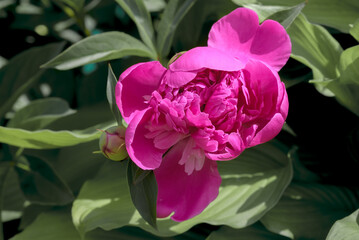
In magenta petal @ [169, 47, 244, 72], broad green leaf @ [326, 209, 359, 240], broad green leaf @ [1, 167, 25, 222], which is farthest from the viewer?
broad green leaf @ [1, 167, 25, 222]

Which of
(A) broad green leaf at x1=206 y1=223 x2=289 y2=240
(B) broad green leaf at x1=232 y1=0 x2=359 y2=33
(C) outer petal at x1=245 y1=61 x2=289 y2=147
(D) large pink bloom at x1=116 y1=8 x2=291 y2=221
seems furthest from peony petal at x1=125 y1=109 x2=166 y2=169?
(B) broad green leaf at x1=232 y1=0 x2=359 y2=33

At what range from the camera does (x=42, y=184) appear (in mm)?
696

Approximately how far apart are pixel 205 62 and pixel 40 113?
13.9 inches

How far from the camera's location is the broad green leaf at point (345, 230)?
1.84 feet

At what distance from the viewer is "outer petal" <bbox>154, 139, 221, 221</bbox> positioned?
0.52m

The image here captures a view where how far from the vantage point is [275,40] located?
511 mm

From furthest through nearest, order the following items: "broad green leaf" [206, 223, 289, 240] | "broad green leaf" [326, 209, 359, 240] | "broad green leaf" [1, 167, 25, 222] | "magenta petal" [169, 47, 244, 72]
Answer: "broad green leaf" [1, 167, 25, 222]
"broad green leaf" [206, 223, 289, 240]
"broad green leaf" [326, 209, 359, 240]
"magenta petal" [169, 47, 244, 72]

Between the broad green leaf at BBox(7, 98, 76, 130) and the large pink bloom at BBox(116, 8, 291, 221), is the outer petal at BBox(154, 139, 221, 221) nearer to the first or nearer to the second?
the large pink bloom at BBox(116, 8, 291, 221)

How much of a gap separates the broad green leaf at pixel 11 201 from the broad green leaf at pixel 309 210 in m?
0.40

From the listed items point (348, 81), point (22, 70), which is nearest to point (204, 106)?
point (348, 81)

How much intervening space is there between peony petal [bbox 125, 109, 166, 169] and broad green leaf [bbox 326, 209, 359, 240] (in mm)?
235

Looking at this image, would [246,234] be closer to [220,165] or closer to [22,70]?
[220,165]

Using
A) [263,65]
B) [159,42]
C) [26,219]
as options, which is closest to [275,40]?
[263,65]

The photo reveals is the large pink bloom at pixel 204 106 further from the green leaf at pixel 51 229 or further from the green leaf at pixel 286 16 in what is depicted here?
the green leaf at pixel 51 229
